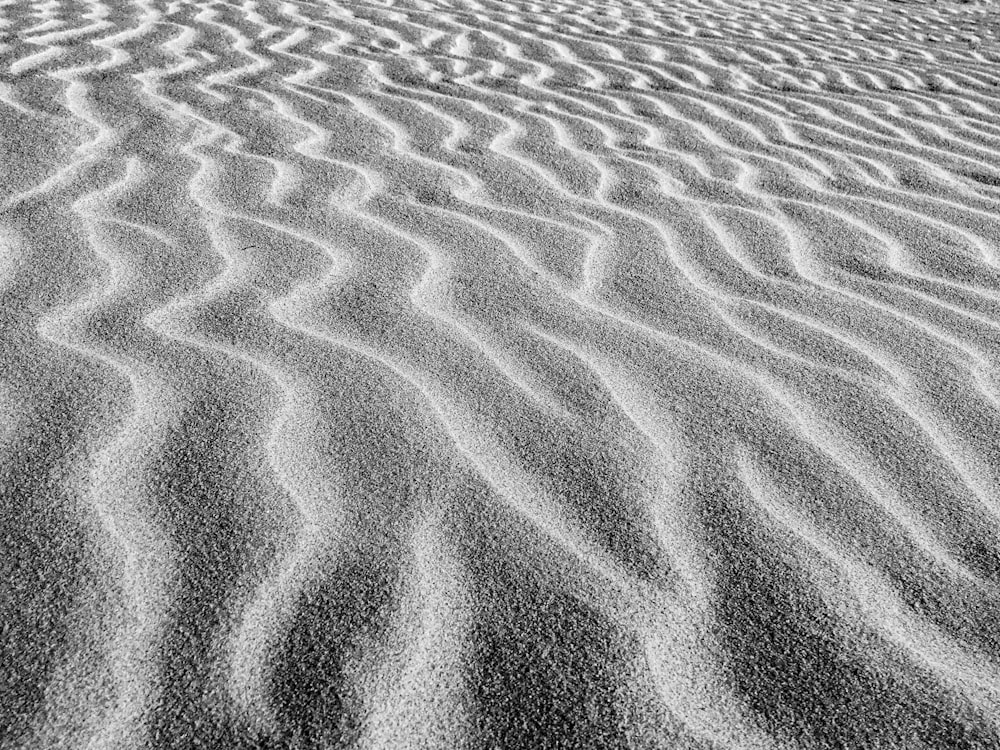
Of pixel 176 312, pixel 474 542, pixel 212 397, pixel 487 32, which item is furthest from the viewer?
pixel 487 32

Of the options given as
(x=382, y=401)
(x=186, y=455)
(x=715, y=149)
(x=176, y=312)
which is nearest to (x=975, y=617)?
(x=382, y=401)

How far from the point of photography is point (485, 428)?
6.38 feet

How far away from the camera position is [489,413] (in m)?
2.00

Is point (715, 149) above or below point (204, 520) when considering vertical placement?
below

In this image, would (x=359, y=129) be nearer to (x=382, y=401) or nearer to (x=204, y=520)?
(x=382, y=401)

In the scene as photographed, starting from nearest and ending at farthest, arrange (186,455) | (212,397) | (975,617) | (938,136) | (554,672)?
1. (554,672)
2. (975,617)
3. (186,455)
4. (212,397)
5. (938,136)

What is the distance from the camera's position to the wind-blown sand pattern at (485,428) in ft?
4.50

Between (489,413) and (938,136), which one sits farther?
(938,136)

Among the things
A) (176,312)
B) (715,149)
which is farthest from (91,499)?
(715,149)

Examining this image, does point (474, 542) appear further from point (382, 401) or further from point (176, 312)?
point (176, 312)

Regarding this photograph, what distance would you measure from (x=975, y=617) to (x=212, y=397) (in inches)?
53.8

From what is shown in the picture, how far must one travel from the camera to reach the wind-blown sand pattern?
1.37 meters

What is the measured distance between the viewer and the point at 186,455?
1.81m

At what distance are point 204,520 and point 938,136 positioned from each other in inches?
137
